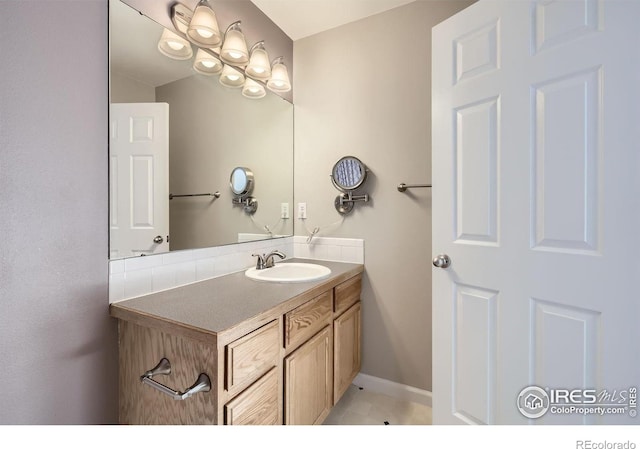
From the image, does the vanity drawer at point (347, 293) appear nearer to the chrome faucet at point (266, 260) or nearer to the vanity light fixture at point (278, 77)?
the chrome faucet at point (266, 260)

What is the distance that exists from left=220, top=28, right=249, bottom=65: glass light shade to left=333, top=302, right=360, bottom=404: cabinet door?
1.58 meters

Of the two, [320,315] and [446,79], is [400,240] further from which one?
[446,79]

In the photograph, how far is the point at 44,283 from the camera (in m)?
0.92

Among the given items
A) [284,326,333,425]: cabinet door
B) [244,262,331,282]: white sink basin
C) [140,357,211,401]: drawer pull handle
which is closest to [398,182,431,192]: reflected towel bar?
[244,262,331,282]: white sink basin

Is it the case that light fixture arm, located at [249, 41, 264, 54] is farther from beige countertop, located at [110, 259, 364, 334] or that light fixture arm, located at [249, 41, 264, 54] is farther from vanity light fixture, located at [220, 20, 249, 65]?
beige countertop, located at [110, 259, 364, 334]

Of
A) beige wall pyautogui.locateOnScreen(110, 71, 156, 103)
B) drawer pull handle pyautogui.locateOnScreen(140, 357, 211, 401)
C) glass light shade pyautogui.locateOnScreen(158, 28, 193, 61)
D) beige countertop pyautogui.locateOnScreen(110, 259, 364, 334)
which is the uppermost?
glass light shade pyautogui.locateOnScreen(158, 28, 193, 61)

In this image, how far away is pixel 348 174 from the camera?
1848 mm

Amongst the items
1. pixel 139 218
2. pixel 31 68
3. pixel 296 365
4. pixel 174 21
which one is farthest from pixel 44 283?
pixel 174 21

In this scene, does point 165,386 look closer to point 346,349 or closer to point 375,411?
point 346,349

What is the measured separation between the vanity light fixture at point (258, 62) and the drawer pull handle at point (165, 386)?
1.61 metres

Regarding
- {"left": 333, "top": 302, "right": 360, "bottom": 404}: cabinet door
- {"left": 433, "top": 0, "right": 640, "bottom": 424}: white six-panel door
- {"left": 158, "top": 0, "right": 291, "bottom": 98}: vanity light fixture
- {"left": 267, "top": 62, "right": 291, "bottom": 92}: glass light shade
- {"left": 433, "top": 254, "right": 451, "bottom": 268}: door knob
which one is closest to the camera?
{"left": 433, "top": 0, "right": 640, "bottom": 424}: white six-panel door

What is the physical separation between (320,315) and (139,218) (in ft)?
3.05

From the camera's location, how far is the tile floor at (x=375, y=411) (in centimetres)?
157

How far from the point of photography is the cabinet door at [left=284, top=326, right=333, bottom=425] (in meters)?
1.17
